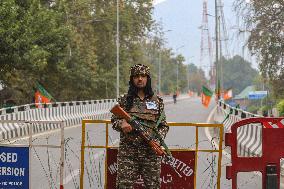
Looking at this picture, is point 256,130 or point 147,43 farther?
point 147,43

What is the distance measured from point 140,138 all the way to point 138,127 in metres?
0.15

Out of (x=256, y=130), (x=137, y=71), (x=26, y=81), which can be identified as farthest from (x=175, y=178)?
(x=26, y=81)

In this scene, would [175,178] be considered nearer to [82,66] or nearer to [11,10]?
[11,10]

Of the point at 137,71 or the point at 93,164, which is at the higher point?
the point at 137,71

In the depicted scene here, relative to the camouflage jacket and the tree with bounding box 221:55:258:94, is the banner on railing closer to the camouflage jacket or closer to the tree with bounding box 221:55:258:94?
the camouflage jacket

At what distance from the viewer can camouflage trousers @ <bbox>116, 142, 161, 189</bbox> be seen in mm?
6346

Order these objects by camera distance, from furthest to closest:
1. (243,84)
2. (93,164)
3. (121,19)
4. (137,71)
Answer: (243,84)
(121,19)
(93,164)
(137,71)

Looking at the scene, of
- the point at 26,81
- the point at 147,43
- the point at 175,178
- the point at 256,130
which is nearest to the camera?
the point at 175,178

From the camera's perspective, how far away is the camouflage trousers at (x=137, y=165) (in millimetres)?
6346

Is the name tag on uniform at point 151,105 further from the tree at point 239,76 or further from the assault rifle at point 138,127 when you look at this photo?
the tree at point 239,76

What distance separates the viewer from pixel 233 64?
17812cm

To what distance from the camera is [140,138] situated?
20.6 ft

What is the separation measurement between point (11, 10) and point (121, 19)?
3193 centimetres

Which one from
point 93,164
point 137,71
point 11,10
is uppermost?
point 11,10
